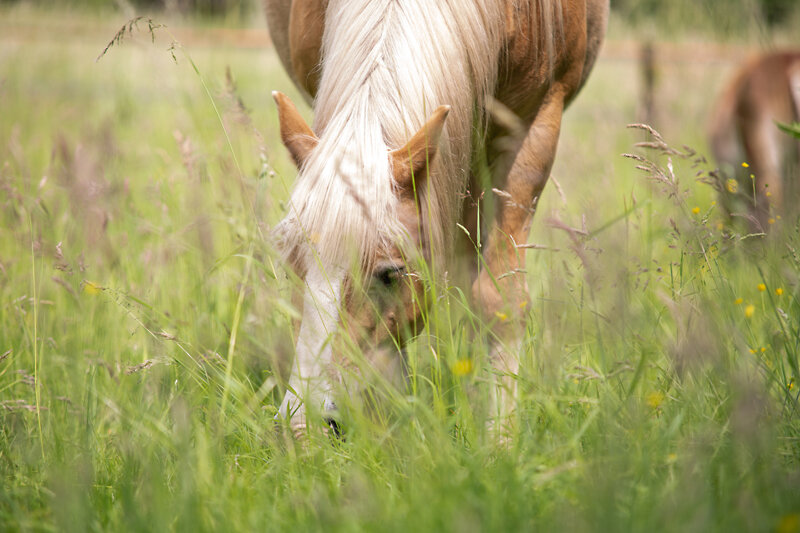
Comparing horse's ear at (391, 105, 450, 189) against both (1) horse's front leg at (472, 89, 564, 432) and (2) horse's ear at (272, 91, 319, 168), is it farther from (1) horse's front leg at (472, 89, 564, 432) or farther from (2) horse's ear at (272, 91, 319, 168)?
(1) horse's front leg at (472, 89, 564, 432)

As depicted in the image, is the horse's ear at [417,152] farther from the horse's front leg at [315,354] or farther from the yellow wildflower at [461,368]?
the yellow wildflower at [461,368]

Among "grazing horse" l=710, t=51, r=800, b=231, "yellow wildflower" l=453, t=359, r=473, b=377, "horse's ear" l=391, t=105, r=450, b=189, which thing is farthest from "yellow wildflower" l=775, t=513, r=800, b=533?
"grazing horse" l=710, t=51, r=800, b=231

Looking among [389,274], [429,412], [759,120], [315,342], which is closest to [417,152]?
[389,274]

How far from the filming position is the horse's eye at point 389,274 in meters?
1.65

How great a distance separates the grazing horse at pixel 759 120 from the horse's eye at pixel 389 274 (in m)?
3.20

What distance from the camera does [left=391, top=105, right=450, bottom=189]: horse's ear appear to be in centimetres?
163

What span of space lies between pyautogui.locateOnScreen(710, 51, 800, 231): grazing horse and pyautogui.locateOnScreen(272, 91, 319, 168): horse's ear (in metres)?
3.25

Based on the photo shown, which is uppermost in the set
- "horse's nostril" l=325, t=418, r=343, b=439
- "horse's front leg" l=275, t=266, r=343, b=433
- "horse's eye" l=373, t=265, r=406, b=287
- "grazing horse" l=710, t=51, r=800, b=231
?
"grazing horse" l=710, t=51, r=800, b=231

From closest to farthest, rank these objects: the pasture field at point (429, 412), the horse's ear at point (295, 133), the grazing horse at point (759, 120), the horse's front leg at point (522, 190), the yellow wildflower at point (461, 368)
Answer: the pasture field at point (429, 412)
the yellow wildflower at point (461, 368)
the horse's ear at point (295, 133)
the horse's front leg at point (522, 190)
the grazing horse at point (759, 120)

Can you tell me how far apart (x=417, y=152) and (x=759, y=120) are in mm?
3659

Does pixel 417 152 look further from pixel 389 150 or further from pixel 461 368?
pixel 461 368

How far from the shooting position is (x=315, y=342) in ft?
5.17

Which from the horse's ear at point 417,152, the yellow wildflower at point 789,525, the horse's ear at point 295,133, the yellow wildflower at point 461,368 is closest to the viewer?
the yellow wildflower at point 789,525

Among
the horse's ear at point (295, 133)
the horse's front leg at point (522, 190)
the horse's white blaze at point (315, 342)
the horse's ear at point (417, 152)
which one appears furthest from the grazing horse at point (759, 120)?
the horse's white blaze at point (315, 342)
